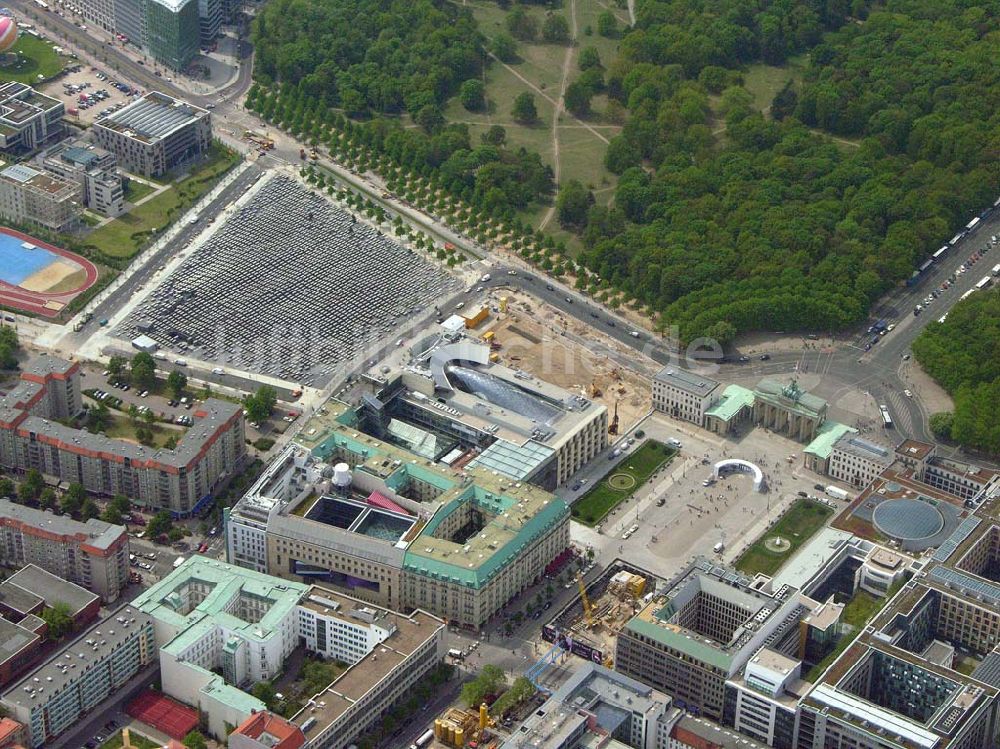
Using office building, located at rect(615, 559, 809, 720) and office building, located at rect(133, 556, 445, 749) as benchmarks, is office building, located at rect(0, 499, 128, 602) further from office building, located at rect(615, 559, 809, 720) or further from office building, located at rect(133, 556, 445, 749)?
office building, located at rect(615, 559, 809, 720)

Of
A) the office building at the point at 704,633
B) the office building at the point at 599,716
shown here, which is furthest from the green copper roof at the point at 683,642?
the office building at the point at 599,716

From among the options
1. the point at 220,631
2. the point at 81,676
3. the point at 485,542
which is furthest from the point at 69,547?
the point at 485,542

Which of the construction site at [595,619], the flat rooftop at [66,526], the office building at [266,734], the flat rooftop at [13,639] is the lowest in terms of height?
the construction site at [595,619]

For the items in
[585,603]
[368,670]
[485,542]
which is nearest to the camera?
[368,670]

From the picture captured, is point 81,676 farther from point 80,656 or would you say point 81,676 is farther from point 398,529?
point 398,529

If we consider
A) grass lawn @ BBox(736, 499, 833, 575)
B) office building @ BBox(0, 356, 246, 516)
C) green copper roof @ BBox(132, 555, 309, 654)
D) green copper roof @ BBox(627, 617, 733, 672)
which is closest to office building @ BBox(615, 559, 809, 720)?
green copper roof @ BBox(627, 617, 733, 672)

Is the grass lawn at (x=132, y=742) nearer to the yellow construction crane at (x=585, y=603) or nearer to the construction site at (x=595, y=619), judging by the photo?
the construction site at (x=595, y=619)
